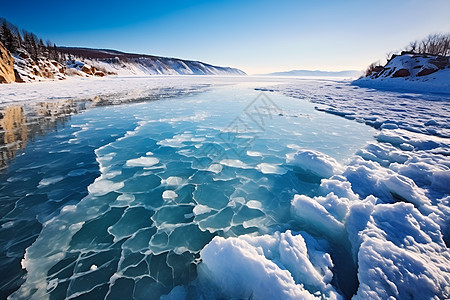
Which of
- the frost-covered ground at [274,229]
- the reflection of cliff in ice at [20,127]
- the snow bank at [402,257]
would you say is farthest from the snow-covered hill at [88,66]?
the snow bank at [402,257]

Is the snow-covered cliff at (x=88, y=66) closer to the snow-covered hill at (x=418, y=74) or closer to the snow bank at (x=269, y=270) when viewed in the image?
the snow bank at (x=269, y=270)

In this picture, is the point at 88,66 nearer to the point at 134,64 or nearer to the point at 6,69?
the point at 6,69

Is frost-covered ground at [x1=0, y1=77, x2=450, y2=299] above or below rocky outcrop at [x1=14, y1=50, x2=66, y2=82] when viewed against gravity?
below

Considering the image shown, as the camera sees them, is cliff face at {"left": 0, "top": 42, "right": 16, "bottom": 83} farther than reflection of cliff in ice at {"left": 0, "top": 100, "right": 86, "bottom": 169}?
Yes

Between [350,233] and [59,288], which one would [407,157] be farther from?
[59,288]

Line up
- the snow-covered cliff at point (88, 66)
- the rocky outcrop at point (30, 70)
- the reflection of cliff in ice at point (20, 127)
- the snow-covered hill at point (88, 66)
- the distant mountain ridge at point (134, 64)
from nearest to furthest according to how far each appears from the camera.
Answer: the reflection of cliff in ice at point (20, 127)
the rocky outcrop at point (30, 70)
the snow-covered hill at point (88, 66)
the snow-covered cliff at point (88, 66)
the distant mountain ridge at point (134, 64)

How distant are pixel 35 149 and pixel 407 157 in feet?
31.7

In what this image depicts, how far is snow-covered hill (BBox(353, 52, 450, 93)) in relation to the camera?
789 inches

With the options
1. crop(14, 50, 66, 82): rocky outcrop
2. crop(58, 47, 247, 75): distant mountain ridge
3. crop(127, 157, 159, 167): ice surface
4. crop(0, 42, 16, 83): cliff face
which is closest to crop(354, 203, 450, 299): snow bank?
crop(127, 157, 159, 167): ice surface

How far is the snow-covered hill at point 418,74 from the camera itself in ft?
65.7

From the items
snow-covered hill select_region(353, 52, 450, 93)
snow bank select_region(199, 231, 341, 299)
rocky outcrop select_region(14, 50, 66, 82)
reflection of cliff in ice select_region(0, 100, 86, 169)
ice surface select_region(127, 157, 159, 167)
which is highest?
rocky outcrop select_region(14, 50, 66, 82)

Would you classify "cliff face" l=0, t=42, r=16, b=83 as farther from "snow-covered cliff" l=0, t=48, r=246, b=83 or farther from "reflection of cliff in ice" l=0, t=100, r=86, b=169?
"reflection of cliff in ice" l=0, t=100, r=86, b=169


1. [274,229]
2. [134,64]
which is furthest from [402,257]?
[134,64]

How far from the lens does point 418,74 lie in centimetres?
2327
